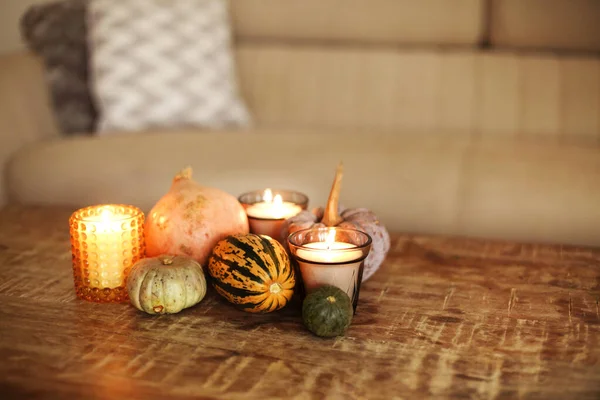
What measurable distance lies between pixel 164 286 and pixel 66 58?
1.51 m

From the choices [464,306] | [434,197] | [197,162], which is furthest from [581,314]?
[197,162]

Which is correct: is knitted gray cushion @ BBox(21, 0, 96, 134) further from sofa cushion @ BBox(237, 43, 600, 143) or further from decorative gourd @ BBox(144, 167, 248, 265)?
decorative gourd @ BBox(144, 167, 248, 265)

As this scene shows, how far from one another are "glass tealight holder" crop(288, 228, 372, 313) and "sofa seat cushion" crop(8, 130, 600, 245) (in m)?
0.92

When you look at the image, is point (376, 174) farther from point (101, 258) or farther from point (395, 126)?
point (101, 258)

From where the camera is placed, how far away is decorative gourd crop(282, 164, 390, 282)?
35.6 inches

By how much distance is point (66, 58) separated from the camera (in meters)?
2.10

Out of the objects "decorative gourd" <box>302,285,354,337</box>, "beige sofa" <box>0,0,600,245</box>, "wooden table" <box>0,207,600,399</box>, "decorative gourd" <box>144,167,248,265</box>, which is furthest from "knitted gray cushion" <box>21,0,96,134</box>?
"decorative gourd" <box>302,285,354,337</box>

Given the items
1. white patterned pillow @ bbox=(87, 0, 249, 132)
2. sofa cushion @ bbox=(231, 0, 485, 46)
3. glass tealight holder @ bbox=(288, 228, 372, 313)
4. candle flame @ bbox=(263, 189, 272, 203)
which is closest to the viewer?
glass tealight holder @ bbox=(288, 228, 372, 313)

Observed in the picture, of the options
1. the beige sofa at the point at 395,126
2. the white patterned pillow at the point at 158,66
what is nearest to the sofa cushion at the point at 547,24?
the beige sofa at the point at 395,126

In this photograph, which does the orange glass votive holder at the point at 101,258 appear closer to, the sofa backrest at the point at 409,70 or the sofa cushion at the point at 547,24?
the sofa backrest at the point at 409,70

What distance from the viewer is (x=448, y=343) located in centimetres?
76

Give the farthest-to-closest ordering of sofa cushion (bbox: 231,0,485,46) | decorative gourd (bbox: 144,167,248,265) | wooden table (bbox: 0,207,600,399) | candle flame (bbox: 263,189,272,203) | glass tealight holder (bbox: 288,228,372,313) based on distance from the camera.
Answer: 1. sofa cushion (bbox: 231,0,485,46)
2. candle flame (bbox: 263,189,272,203)
3. decorative gourd (bbox: 144,167,248,265)
4. glass tealight holder (bbox: 288,228,372,313)
5. wooden table (bbox: 0,207,600,399)

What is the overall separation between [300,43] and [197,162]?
0.71 m

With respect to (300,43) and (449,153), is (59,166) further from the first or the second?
(449,153)
